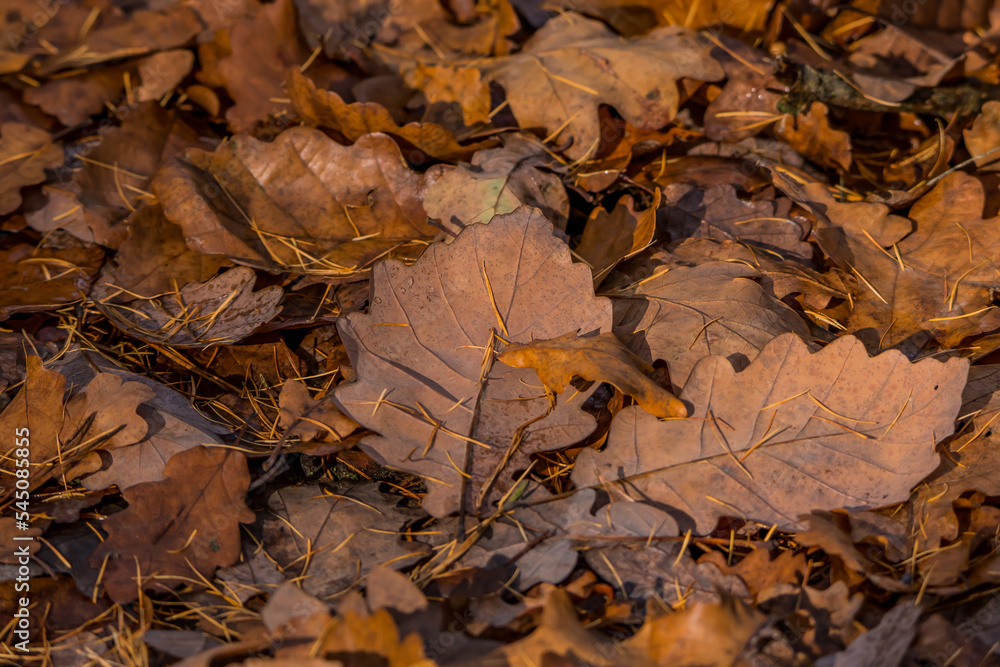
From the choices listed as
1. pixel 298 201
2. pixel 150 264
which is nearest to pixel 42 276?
pixel 150 264

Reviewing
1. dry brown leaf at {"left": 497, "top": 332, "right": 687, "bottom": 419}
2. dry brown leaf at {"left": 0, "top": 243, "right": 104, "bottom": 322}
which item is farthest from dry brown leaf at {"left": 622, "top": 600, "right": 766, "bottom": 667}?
dry brown leaf at {"left": 0, "top": 243, "right": 104, "bottom": 322}

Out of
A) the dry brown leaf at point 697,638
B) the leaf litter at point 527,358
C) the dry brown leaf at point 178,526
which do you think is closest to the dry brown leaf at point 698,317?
the leaf litter at point 527,358

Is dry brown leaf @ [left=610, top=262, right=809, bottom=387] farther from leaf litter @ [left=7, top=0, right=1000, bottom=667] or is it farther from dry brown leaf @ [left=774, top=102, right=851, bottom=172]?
dry brown leaf @ [left=774, top=102, right=851, bottom=172]

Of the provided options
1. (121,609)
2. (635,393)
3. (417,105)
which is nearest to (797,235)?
(635,393)

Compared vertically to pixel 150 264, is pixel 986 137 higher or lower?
higher

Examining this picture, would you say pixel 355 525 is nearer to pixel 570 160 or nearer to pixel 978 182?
pixel 570 160

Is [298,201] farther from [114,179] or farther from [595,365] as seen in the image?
[595,365]
